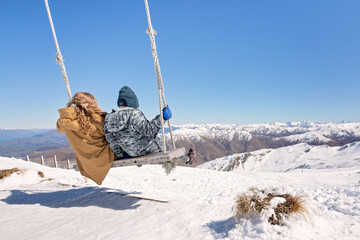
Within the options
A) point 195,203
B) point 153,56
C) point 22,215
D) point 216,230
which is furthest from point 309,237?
point 22,215

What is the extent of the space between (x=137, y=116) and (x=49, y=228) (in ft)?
9.52

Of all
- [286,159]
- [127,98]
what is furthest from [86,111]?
[286,159]

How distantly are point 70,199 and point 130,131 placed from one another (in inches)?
155

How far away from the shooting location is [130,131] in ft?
12.3

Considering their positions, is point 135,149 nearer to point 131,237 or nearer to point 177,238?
point 131,237

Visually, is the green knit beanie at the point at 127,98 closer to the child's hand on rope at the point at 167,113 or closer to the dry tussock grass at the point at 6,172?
the child's hand on rope at the point at 167,113

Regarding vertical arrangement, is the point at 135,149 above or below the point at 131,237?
above

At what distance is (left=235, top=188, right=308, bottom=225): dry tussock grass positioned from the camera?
2640 millimetres

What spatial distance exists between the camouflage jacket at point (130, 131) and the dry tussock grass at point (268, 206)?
2.05 m

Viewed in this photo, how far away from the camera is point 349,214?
3166 mm

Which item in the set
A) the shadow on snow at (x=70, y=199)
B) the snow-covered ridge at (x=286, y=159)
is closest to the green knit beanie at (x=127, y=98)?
the shadow on snow at (x=70, y=199)

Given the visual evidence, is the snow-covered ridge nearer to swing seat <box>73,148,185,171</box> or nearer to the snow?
the snow

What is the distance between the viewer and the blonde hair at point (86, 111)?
3789mm

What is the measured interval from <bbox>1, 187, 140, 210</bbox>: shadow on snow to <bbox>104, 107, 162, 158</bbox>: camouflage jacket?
1662 millimetres
